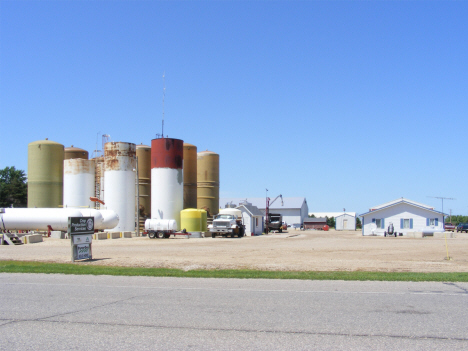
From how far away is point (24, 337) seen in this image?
743cm

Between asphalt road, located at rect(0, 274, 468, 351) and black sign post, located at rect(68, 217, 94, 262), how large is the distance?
862 centimetres

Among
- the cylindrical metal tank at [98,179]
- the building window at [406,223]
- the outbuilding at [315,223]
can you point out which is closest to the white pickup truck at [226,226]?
the cylindrical metal tank at [98,179]

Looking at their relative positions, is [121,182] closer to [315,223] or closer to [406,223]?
[406,223]

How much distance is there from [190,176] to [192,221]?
11.0 meters

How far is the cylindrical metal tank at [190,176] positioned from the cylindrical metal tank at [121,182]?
7678mm

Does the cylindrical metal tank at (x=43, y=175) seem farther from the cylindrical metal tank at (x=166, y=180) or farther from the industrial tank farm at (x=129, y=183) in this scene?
the cylindrical metal tank at (x=166, y=180)

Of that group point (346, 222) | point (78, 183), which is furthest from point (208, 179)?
point (346, 222)

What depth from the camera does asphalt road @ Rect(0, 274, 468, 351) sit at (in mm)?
7168

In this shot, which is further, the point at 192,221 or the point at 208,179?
the point at 208,179

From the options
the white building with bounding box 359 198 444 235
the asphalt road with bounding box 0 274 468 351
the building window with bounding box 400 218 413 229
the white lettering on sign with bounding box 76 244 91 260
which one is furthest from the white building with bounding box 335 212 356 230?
the asphalt road with bounding box 0 274 468 351

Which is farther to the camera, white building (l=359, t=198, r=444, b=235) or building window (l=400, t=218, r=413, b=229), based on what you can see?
building window (l=400, t=218, r=413, b=229)

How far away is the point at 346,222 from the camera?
10206 centimetres

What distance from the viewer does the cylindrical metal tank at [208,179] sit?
6819cm

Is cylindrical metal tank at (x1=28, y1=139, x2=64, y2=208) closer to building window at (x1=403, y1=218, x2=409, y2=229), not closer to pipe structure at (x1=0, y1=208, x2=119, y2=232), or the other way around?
pipe structure at (x1=0, y1=208, x2=119, y2=232)
